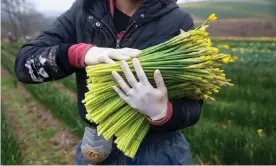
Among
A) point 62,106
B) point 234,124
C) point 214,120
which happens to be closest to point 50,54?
point 234,124

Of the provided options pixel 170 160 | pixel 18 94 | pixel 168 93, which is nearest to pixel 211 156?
pixel 170 160

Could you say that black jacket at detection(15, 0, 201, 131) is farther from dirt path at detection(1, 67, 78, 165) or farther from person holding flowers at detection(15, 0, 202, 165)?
dirt path at detection(1, 67, 78, 165)

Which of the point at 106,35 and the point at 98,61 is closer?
the point at 98,61

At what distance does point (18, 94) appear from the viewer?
7273 millimetres

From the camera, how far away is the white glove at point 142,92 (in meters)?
1.20

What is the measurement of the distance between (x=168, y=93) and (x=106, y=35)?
30 centimetres

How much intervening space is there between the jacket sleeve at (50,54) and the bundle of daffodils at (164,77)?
13cm

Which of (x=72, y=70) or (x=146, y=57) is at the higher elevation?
(x=146, y=57)

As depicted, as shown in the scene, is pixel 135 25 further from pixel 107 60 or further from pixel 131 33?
pixel 107 60

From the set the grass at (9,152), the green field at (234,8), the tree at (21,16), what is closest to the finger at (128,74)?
the grass at (9,152)

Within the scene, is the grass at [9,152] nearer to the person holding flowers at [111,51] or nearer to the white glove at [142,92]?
the person holding flowers at [111,51]

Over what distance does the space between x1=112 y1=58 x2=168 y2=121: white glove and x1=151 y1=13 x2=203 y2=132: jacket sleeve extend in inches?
2.4

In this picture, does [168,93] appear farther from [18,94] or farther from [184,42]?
[18,94]

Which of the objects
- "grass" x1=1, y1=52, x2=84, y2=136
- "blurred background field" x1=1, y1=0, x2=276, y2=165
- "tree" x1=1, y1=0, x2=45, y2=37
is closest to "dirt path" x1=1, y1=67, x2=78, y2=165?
"blurred background field" x1=1, y1=0, x2=276, y2=165
